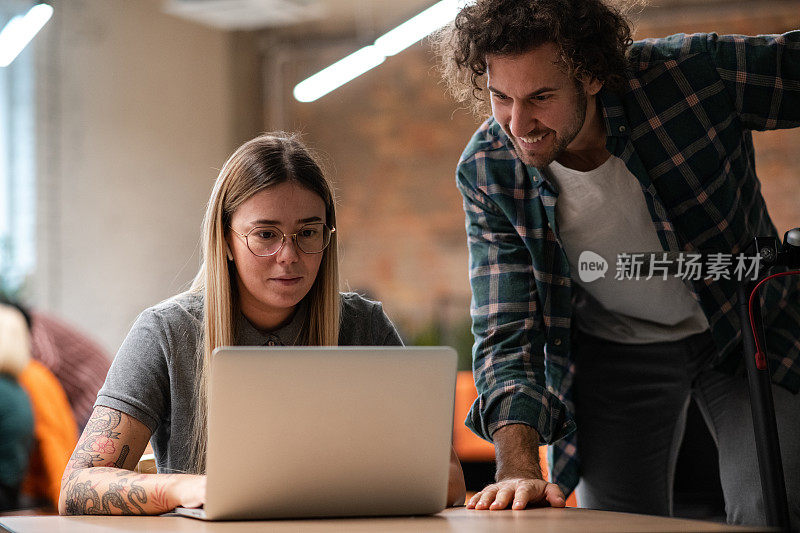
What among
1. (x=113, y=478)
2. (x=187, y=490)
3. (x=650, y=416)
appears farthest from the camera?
(x=650, y=416)

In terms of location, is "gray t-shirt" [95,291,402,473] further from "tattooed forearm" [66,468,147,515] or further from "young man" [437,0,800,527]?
"young man" [437,0,800,527]

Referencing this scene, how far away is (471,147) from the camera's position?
77.2 inches

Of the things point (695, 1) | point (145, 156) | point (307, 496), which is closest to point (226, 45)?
point (145, 156)

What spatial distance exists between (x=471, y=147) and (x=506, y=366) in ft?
1.56

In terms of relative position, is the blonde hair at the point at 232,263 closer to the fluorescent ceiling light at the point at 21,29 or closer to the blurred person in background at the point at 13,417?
the blurred person in background at the point at 13,417

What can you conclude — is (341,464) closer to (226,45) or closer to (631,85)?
(631,85)

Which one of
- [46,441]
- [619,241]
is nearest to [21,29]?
[46,441]

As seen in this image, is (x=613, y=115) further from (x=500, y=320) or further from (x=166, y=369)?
(x=166, y=369)

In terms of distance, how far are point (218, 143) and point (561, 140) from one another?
16.5 feet

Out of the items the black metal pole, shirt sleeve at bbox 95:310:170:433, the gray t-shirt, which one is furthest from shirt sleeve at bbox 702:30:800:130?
shirt sleeve at bbox 95:310:170:433

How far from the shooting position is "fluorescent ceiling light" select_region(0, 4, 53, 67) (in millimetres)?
3625

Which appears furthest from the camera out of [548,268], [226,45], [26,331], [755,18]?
[226,45]

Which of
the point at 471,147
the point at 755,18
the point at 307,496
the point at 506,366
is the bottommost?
the point at 307,496

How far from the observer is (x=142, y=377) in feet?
5.46
